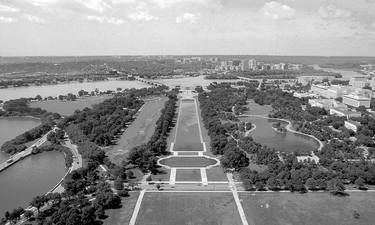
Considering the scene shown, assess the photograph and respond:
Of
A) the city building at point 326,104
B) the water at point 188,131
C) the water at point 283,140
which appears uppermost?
the city building at point 326,104

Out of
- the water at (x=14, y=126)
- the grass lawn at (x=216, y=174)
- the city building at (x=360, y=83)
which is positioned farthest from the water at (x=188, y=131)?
the city building at (x=360, y=83)

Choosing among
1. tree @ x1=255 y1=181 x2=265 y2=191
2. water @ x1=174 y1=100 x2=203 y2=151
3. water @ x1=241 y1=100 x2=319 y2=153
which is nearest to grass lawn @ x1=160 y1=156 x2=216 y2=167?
water @ x1=174 y1=100 x2=203 y2=151

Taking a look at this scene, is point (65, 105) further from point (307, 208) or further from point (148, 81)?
point (307, 208)

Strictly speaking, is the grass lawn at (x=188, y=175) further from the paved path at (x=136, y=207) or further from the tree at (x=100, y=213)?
the tree at (x=100, y=213)

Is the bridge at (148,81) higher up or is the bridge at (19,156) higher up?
the bridge at (148,81)

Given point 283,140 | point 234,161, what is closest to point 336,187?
point 234,161

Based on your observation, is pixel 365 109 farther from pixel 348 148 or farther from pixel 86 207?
pixel 86 207

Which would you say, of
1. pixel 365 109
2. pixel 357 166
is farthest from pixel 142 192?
pixel 365 109
